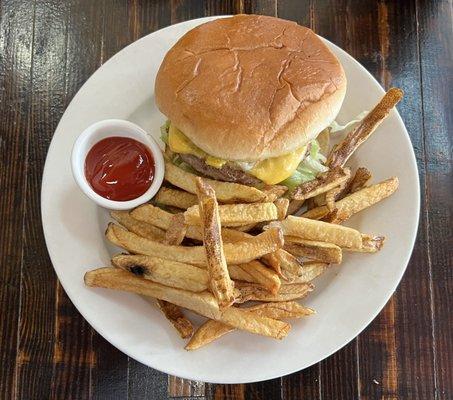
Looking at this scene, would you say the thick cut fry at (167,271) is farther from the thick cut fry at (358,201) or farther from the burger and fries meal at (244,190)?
the thick cut fry at (358,201)

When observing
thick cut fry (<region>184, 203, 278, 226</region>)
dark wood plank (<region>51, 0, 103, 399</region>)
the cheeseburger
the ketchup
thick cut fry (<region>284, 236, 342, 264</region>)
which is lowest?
dark wood plank (<region>51, 0, 103, 399</region>)

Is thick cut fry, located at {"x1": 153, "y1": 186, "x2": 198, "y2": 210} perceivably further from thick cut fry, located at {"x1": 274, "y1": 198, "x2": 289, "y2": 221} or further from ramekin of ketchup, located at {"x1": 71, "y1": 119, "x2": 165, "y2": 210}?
thick cut fry, located at {"x1": 274, "y1": 198, "x2": 289, "y2": 221}

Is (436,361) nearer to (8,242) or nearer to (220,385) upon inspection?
(220,385)

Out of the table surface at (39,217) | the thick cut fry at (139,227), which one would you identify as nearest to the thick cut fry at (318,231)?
the thick cut fry at (139,227)

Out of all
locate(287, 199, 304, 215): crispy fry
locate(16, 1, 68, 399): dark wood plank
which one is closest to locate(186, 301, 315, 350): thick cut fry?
locate(287, 199, 304, 215): crispy fry

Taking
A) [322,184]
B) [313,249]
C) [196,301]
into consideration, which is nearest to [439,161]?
[322,184]

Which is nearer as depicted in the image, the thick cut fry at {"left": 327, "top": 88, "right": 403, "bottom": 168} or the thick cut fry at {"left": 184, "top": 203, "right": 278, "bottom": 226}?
the thick cut fry at {"left": 184, "top": 203, "right": 278, "bottom": 226}

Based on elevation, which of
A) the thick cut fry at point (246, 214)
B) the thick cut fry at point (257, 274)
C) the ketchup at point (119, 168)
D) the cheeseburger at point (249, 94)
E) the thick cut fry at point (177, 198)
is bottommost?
Result: the thick cut fry at point (257, 274)
